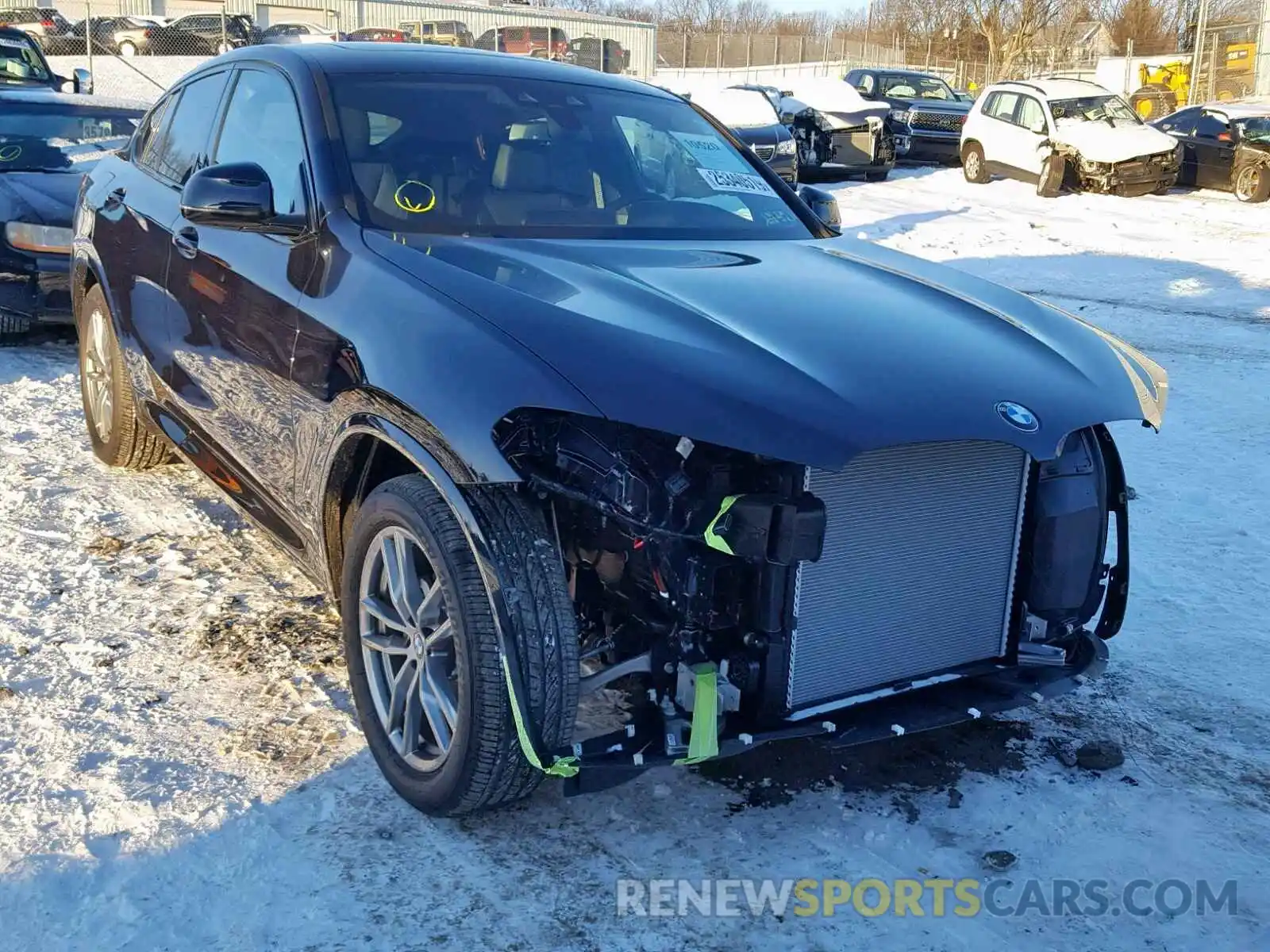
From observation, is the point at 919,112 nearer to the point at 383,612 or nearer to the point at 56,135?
the point at 56,135

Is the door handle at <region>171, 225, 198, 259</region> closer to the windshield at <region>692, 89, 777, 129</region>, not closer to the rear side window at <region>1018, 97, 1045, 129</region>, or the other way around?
the windshield at <region>692, 89, 777, 129</region>

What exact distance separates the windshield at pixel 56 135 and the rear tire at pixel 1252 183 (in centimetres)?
1443

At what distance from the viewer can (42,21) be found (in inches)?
1174

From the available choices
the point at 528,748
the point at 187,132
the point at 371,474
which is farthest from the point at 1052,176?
the point at 528,748

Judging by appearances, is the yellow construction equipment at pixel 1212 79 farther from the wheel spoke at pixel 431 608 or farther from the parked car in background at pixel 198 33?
the wheel spoke at pixel 431 608

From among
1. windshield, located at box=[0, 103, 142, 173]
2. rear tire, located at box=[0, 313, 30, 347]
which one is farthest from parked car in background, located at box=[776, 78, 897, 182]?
rear tire, located at box=[0, 313, 30, 347]

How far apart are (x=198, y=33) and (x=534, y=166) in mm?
30540

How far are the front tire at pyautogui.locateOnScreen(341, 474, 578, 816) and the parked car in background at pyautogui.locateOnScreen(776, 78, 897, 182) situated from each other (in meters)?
15.7

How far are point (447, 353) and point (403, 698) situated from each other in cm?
89

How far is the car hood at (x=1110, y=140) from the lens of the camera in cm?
1669

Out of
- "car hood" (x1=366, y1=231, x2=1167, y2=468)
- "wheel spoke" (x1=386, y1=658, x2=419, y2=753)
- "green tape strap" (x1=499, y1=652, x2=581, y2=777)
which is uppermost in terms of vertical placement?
"car hood" (x1=366, y1=231, x2=1167, y2=468)

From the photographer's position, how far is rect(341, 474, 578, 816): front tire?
2520 millimetres

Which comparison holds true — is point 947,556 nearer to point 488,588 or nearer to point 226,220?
point 488,588

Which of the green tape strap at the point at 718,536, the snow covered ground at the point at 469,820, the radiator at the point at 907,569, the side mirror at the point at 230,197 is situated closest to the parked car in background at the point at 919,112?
the snow covered ground at the point at 469,820
